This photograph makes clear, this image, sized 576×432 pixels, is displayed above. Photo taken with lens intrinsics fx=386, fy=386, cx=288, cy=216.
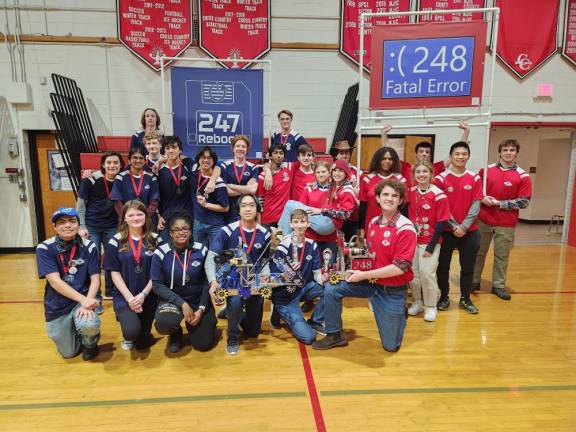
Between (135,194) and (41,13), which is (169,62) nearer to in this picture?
(41,13)

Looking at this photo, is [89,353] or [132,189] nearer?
[89,353]

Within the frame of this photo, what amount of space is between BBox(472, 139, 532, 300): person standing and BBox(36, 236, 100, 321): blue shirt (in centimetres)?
375

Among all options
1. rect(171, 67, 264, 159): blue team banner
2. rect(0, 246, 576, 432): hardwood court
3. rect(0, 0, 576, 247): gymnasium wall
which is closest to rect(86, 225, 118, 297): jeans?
rect(0, 246, 576, 432): hardwood court

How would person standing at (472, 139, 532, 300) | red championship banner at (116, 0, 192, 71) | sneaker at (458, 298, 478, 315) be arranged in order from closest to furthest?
sneaker at (458, 298, 478, 315) → person standing at (472, 139, 532, 300) → red championship banner at (116, 0, 192, 71)

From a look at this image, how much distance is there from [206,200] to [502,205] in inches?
123

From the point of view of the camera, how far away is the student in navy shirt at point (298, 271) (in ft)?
10.3

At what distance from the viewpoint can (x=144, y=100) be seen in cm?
626

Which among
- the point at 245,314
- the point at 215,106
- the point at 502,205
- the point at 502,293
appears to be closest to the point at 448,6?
the point at 502,205

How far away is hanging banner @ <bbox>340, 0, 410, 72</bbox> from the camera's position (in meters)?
6.13

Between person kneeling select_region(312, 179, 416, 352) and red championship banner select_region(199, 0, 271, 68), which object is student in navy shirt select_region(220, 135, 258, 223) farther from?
red championship banner select_region(199, 0, 271, 68)

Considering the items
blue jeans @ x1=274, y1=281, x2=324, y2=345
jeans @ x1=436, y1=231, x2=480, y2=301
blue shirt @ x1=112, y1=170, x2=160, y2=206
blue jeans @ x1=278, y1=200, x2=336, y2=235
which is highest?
blue shirt @ x1=112, y1=170, x2=160, y2=206

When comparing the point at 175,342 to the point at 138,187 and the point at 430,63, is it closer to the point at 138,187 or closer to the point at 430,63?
the point at 138,187

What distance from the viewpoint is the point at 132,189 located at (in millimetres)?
3717

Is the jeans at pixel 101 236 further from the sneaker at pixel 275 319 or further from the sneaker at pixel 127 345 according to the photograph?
the sneaker at pixel 275 319
